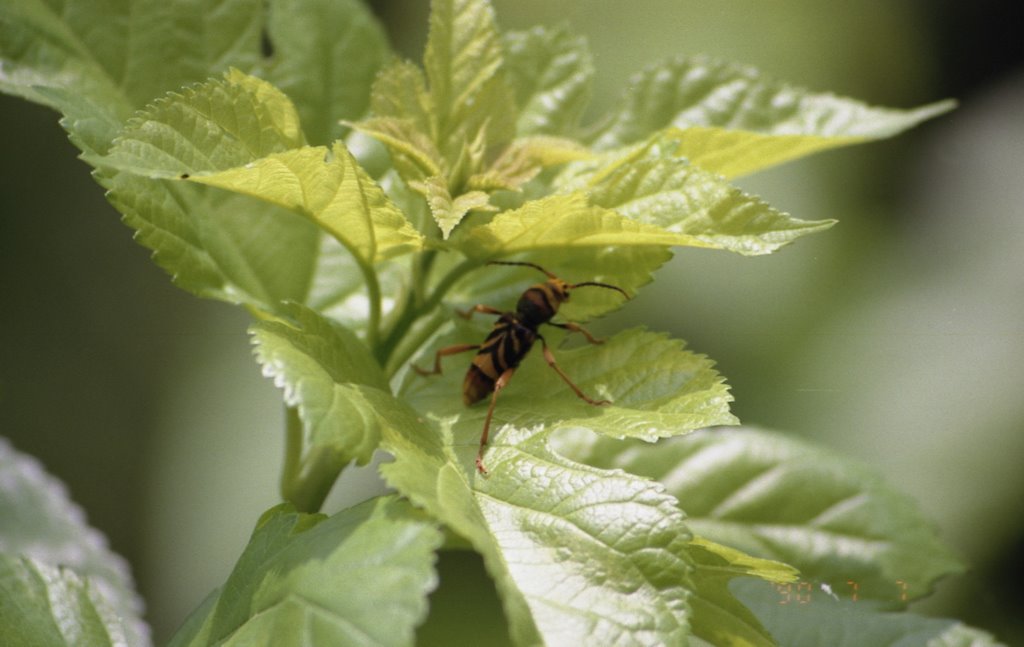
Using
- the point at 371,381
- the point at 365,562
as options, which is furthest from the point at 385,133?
the point at 365,562

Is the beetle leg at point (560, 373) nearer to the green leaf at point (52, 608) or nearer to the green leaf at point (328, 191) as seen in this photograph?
the green leaf at point (328, 191)

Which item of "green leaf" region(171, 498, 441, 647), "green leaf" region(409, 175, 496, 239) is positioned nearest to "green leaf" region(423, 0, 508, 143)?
"green leaf" region(409, 175, 496, 239)

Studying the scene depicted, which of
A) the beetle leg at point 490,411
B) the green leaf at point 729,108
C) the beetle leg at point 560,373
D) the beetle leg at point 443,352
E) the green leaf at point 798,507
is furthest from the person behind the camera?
the green leaf at point 798,507

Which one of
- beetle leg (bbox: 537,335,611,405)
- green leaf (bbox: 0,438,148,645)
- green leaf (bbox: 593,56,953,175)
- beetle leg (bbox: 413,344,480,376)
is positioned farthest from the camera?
green leaf (bbox: 593,56,953,175)

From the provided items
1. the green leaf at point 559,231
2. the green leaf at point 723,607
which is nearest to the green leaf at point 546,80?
the green leaf at point 559,231

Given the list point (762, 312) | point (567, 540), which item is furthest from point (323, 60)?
point (762, 312)

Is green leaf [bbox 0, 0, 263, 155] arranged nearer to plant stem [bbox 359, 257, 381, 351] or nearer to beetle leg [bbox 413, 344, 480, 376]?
plant stem [bbox 359, 257, 381, 351]
